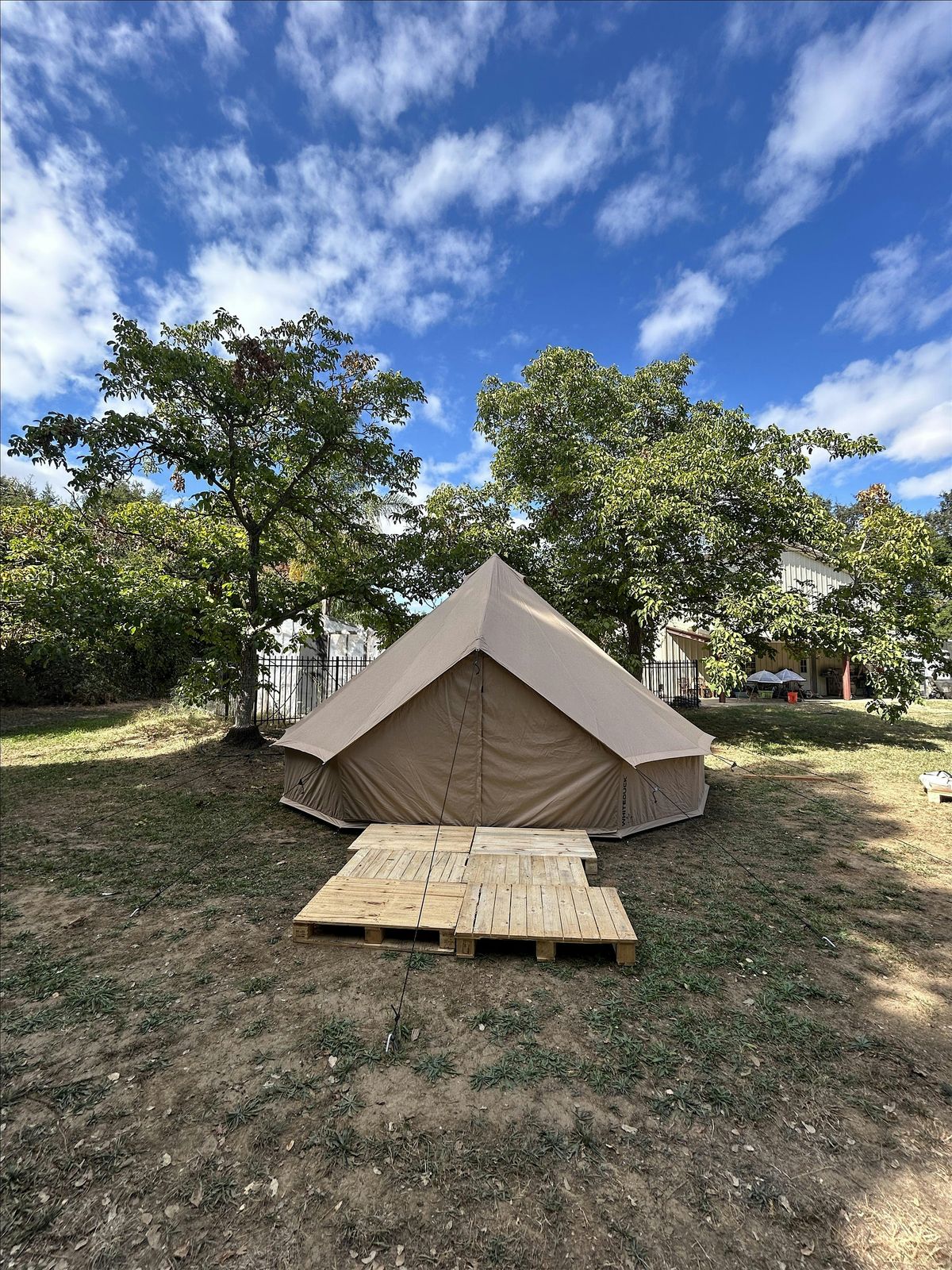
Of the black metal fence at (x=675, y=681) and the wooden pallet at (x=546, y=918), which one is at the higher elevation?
the black metal fence at (x=675, y=681)

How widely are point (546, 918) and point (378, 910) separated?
1.19m

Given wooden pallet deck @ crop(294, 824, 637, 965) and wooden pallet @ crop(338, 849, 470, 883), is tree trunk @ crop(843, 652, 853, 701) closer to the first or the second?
wooden pallet deck @ crop(294, 824, 637, 965)

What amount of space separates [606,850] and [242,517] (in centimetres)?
897

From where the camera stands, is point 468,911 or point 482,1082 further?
point 468,911

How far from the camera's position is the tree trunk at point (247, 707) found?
1091 centimetres

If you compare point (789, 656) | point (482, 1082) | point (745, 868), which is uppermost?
point (789, 656)

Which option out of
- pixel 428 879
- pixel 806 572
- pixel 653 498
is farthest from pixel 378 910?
pixel 806 572

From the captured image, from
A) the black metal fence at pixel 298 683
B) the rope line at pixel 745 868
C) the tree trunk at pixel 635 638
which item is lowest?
the rope line at pixel 745 868

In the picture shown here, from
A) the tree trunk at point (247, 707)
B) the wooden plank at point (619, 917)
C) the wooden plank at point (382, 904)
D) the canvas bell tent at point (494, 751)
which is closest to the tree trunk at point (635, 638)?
the canvas bell tent at point (494, 751)

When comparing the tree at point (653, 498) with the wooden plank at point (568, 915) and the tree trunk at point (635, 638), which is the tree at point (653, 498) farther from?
the wooden plank at point (568, 915)

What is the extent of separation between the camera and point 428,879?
4.54 m

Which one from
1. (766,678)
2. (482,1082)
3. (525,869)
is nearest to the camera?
(482,1082)

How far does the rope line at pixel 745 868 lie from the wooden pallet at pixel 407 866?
230cm

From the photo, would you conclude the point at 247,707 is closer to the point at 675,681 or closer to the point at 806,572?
the point at 675,681
